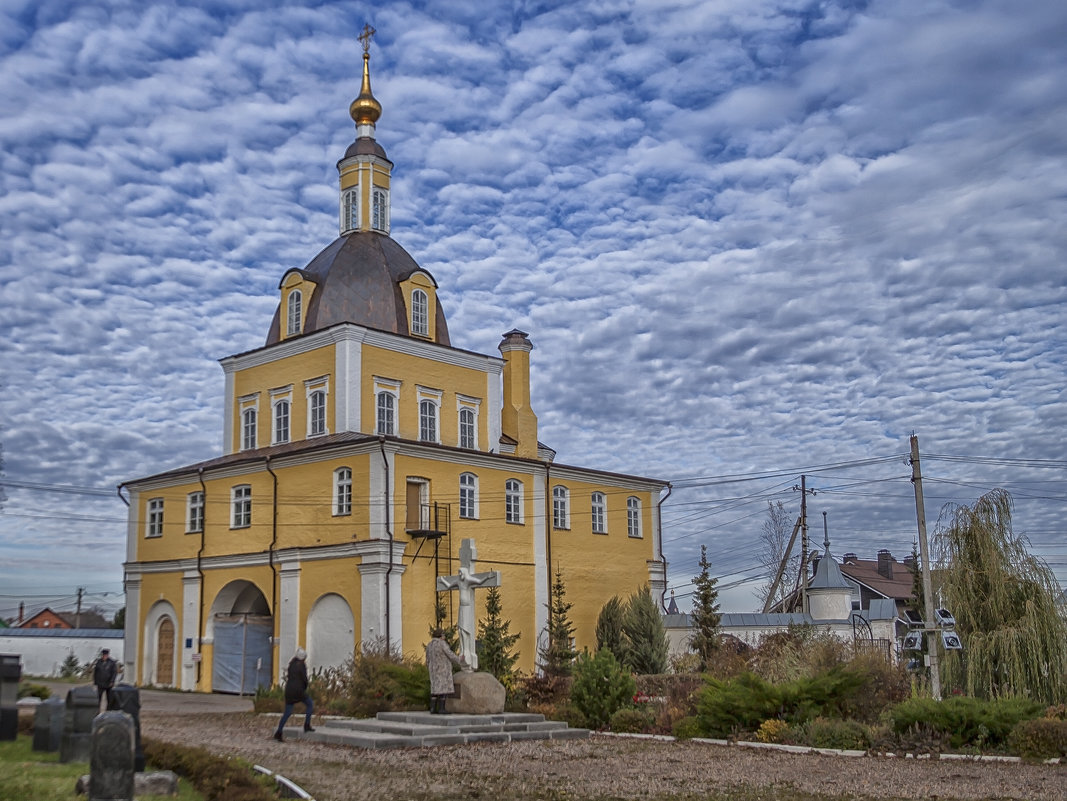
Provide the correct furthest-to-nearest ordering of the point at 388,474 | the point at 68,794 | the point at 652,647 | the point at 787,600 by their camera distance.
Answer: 1. the point at 787,600
2. the point at 652,647
3. the point at 388,474
4. the point at 68,794

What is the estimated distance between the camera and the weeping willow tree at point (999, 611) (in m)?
20.3

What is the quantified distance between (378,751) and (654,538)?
25.3 m

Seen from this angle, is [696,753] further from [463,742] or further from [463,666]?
[463,666]

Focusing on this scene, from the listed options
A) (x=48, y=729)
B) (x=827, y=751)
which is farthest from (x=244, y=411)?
(x=827, y=751)

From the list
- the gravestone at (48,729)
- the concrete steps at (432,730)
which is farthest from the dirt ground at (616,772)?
the gravestone at (48,729)

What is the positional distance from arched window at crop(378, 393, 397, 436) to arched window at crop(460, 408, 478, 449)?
2876 millimetres

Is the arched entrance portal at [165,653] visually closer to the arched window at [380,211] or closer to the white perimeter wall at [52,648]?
the white perimeter wall at [52,648]

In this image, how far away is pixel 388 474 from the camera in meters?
31.8

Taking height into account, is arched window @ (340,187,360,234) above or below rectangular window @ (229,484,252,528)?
above

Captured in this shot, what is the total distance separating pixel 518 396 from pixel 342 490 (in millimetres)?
10435

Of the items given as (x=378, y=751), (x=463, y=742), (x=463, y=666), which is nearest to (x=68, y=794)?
(x=378, y=751)

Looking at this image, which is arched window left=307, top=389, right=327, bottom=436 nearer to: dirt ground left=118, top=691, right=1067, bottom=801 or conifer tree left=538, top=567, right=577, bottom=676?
conifer tree left=538, top=567, right=577, bottom=676

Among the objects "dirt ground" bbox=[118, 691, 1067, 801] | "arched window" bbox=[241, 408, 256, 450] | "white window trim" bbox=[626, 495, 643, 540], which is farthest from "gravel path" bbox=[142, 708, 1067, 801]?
"white window trim" bbox=[626, 495, 643, 540]

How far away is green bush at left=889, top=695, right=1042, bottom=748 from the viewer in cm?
1650
